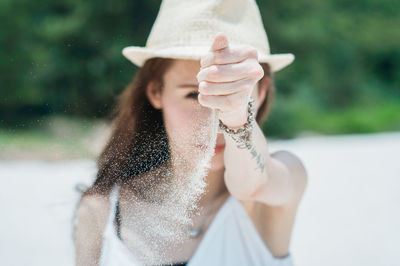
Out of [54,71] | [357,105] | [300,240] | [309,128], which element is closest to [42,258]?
[300,240]

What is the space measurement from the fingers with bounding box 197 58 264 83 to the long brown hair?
459 mm

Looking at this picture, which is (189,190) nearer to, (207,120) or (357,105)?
(207,120)

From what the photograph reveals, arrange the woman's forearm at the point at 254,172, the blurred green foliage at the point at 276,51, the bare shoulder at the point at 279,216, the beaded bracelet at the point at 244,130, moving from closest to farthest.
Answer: the beaded bracelet at the point at 244,130, the woman's forearm at the point at 254,172, the bare shoulder at the point at 279,216, the blurred green foliage at the point at 276,51

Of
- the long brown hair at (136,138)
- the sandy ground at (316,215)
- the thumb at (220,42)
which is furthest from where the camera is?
the sandy ground at (316,215)

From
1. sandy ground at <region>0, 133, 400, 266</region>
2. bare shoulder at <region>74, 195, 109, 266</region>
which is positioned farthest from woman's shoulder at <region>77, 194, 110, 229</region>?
sandy ground at <region>0, 133, 400, 266</region>

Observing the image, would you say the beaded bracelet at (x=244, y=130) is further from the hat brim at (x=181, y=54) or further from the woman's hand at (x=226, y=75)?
the hat brim at (x=181, y=54)

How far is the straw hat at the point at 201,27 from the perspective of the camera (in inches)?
49.3

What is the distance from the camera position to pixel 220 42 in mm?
854

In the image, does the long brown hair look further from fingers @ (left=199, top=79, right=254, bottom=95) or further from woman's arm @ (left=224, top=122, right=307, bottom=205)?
fingers @ (left=199, top=79, right=254, bottom=95)

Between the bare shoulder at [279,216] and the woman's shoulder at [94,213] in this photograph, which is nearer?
the woman's shoulder at [94,213]

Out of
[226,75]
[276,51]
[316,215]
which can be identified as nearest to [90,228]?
[226,75]

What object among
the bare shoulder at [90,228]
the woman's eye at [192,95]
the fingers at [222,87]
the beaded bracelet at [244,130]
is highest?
the fingers at [222,87]

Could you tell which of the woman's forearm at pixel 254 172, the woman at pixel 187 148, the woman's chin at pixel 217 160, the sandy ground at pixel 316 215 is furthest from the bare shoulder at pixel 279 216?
the sandy ground at pixel 316 215

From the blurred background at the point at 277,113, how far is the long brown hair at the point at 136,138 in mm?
146
